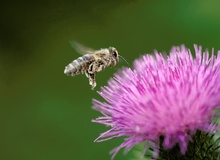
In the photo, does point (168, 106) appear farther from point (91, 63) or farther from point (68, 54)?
point (68, 54)

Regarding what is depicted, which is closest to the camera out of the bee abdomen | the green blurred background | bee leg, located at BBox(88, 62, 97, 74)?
the bee abdomen

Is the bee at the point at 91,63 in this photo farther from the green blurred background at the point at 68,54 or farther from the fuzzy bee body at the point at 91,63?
the green blurred background at the point at 68,54

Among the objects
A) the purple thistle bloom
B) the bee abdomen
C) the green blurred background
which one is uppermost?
the green blurred background

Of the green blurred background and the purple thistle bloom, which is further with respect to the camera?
the green blurred background

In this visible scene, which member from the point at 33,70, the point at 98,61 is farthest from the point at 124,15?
the point at 98,61

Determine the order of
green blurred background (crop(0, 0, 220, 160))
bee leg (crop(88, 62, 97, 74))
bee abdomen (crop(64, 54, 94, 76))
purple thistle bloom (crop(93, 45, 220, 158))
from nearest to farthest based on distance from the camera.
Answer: purple thistle bloom (crop(93, 45, 220, 158)) < bee abdomen (crop(64, 54, 94, 76)) < bee leg (crop(88, 62, 97, 74)) < green blurred background (crop(0, 0, 220, 160))

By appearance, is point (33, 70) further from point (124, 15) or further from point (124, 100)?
point (124, 100)

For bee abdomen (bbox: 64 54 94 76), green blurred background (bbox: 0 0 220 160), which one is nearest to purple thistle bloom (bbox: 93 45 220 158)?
bee abdomen (bbox: 64 54 94 76)

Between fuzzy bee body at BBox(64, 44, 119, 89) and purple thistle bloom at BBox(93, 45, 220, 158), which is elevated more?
fuzzy bee body at BBox(64, 44, 119, 89)

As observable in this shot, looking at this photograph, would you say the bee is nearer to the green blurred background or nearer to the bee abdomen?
the bee abdomen
